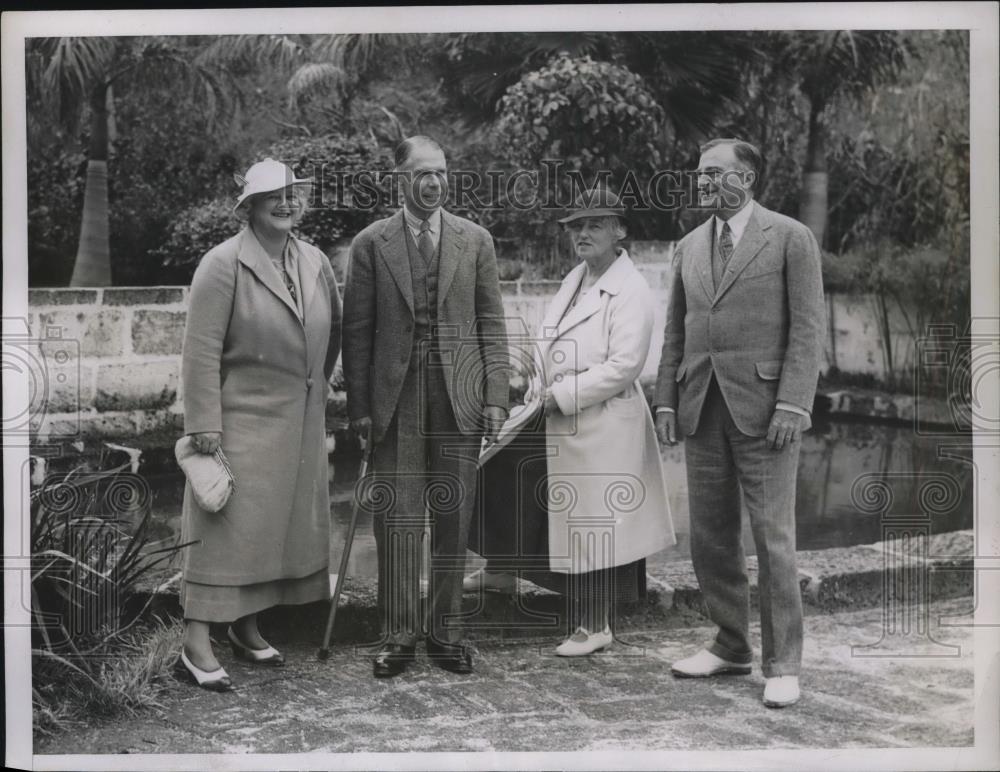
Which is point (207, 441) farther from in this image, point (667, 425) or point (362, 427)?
point (667, 425)

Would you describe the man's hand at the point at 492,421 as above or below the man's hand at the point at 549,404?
below

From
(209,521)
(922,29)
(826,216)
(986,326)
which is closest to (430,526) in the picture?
(209,521)

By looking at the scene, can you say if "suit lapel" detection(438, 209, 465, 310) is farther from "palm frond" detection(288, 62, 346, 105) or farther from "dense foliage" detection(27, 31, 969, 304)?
"palm frond" detection(288, 62, 346, 105)

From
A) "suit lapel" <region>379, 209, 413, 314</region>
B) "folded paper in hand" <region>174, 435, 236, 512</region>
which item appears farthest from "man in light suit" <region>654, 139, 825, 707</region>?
"folded paper in hand" <region>174, 435, 236, 512</region>

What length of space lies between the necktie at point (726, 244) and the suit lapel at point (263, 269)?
70.7 inches

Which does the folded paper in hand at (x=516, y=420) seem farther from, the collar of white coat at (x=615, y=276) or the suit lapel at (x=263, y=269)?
the suit lapel at (x=263, y=269)

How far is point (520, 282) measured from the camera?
5199mm

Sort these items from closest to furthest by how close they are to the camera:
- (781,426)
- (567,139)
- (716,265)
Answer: (781,426)
(716,265)
(567,139)

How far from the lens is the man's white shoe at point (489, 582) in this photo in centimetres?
523

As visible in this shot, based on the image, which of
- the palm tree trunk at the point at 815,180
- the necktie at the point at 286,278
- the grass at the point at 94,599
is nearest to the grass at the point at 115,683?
the grass at the point at 94,599

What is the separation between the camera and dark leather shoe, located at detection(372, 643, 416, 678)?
5.16 metres

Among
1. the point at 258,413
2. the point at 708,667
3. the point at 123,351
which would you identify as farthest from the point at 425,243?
the point at 708,667

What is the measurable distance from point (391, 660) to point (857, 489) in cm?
220

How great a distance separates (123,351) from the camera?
206 inches
